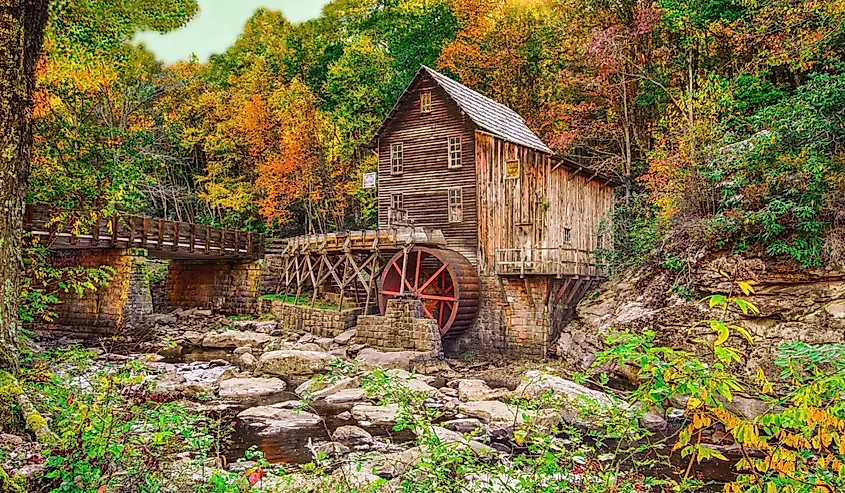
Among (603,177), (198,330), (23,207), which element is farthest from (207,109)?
(23,207)

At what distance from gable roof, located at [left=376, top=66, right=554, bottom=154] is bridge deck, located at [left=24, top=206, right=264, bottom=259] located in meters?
8.13

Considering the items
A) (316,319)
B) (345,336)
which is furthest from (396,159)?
(345,336)

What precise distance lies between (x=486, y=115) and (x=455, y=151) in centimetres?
159

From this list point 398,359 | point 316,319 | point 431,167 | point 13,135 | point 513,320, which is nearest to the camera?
point 13,135

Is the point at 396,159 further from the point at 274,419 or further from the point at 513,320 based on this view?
the point at 274,419

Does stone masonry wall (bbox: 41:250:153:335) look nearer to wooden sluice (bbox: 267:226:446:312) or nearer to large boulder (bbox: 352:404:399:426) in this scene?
wooden sluice (bbox: 267:226:446:312)

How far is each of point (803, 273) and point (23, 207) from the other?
39.2 feet

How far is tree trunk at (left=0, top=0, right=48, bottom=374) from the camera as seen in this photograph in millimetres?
4195

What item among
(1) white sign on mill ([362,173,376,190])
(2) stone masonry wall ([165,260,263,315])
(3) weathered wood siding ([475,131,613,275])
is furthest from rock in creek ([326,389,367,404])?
(2) stone masonry wall ([165,260,263,315])

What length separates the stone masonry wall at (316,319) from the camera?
17853 mm

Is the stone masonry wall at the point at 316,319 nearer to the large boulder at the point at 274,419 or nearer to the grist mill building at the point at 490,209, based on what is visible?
the grist mill building at the point at 490,209

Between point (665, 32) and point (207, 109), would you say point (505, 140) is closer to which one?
point (665, 32)

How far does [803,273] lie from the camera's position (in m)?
10.4

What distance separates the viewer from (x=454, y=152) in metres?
17.7
